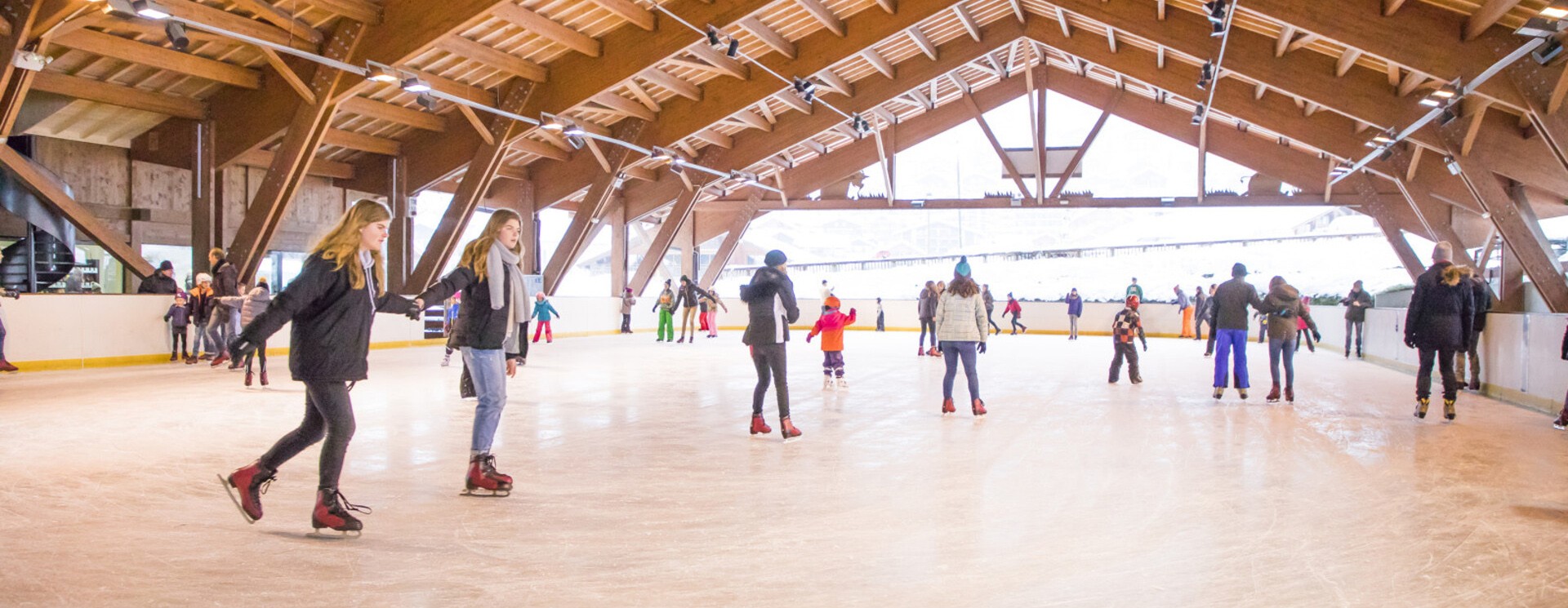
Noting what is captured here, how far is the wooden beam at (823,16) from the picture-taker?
16.0 metres

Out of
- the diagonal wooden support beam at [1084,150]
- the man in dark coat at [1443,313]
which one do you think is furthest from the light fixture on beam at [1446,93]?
the diagonal wooden support beam at [1084,150]

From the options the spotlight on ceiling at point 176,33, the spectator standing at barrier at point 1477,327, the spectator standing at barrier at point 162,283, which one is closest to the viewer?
the spectator standing at barrier at point 1477,327

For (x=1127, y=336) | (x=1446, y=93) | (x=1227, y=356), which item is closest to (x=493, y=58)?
(x=1127, y=336)

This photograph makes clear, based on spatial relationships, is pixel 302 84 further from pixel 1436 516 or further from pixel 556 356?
pixel 1436 516

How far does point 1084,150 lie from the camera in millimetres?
23625

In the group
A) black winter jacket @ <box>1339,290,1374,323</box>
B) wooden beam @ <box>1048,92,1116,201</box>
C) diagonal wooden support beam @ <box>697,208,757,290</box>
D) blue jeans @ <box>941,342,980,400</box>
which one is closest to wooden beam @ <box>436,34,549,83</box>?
blue jeans @ <box>941,342,980,400</box>

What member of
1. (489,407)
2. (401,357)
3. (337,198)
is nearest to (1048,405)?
(489,407)

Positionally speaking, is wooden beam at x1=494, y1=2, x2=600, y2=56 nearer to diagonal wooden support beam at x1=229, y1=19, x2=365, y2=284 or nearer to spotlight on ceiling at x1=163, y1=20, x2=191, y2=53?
diagonal wooden support beam at x1=229, y1=19, x2=365, y2=284

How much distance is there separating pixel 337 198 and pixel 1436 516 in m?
20.5

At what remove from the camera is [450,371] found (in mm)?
11852

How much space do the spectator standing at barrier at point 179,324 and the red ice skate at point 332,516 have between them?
11.1 m

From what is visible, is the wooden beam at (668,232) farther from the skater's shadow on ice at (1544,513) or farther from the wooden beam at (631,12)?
the skater's shadow on ice at (1544,513)

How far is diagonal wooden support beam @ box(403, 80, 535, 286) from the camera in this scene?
54.6ft

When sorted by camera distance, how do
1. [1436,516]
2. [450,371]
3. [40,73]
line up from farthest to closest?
[40,73] < [450,371] < [1436,516]
